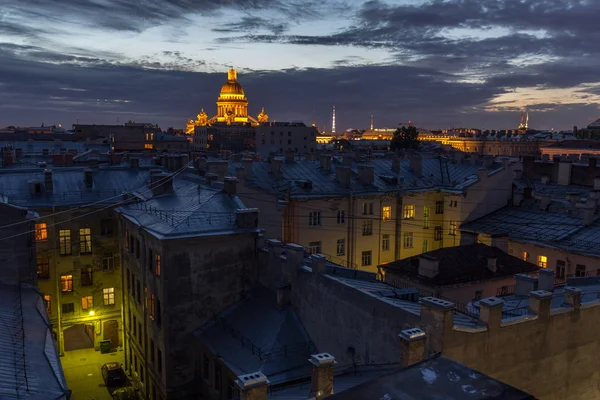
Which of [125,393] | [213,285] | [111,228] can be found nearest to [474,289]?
[213,285]

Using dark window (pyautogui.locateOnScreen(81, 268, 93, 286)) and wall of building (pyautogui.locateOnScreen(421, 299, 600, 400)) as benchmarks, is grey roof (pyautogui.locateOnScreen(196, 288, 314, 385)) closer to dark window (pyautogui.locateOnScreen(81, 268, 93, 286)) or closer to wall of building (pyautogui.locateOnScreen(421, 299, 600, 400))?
wall of building (pyautogui.locateOnScreen(421, 299, 600, 400))

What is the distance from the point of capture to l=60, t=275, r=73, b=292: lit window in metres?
38.4

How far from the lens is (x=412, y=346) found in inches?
642

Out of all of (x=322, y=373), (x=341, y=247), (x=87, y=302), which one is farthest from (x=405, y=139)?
(x=322, y=373)

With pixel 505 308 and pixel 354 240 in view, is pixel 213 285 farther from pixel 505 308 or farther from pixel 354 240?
pixel 354 240

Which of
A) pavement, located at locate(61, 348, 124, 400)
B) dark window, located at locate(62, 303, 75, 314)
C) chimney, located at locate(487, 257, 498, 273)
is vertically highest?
chimney, located at locate(487, 257, 498, 273)

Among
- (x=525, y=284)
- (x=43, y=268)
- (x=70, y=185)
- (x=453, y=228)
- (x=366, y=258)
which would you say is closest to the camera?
(x=525, y=284)

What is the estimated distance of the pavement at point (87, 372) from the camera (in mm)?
34438

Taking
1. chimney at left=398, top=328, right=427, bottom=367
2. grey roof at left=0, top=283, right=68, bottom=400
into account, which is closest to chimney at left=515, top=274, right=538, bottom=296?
chimney at left=398, top=328, right=427, bottom=367

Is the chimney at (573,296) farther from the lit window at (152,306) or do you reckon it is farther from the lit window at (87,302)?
the lit window at (87,302)

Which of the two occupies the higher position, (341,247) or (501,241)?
(501,241)

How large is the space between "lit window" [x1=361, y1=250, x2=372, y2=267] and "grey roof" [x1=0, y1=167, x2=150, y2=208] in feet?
60.4

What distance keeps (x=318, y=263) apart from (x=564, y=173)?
39.2 metres

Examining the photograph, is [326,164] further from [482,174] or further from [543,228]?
[543,228]
